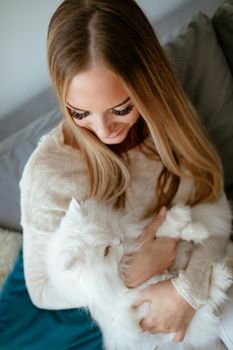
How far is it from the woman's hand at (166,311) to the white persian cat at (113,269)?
0.07 ft

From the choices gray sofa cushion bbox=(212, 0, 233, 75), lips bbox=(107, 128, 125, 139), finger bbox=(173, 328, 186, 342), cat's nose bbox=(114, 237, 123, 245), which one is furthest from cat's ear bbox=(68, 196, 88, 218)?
gray sofa cushion bbox=(212, 0, 233, 75)

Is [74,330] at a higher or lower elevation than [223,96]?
lower

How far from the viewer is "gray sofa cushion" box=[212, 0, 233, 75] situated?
1.33 m

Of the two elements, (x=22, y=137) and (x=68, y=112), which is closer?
(x=68, y=112)

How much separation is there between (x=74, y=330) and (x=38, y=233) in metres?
0.36

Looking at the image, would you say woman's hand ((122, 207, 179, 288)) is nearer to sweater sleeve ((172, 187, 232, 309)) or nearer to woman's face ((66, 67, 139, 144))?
sweater sleeve ((172, 187, 232, 309))

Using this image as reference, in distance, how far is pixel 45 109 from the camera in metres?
1.43

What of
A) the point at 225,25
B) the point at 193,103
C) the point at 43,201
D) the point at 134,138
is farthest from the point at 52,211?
the point at 225,25

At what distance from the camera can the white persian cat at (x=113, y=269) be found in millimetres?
798

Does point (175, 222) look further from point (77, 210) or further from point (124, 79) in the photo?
point (124, 79)

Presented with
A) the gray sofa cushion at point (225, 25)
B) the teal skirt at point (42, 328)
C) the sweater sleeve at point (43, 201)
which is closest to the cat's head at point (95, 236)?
the sweater sleeve at point (43, 201)

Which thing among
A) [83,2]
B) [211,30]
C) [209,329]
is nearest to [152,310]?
[209,329]

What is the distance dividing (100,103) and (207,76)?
0.67 m

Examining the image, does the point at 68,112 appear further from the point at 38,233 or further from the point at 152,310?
the point at 152,310
